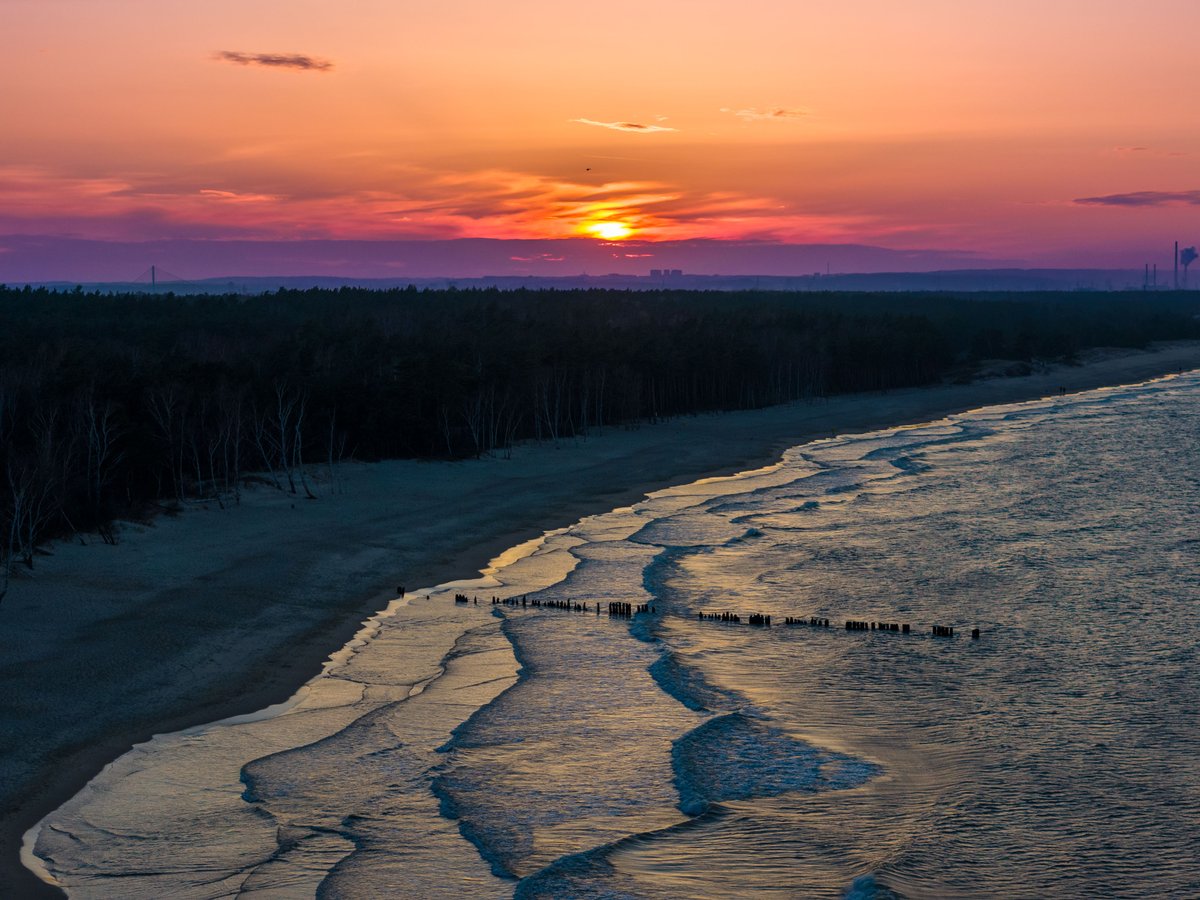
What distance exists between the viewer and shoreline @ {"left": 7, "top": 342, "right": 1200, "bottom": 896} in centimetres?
2995

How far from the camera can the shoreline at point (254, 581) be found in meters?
30.0

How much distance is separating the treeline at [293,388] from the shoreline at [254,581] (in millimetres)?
3469

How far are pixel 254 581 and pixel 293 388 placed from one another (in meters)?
32.8

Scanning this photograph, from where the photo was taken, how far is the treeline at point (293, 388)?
60.3 m

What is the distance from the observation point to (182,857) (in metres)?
22.1

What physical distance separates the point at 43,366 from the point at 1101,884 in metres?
64.2

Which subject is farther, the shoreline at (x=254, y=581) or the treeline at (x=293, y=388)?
the treeline at (x=293, y=388)

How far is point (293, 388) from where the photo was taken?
3007 inches

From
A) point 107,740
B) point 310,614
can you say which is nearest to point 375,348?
point 310,614

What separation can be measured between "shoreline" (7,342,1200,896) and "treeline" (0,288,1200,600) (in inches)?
137

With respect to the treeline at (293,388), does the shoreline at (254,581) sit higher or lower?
lower

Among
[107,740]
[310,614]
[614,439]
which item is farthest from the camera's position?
[614,439]

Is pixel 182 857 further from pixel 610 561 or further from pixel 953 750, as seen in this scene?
pixel 610 561

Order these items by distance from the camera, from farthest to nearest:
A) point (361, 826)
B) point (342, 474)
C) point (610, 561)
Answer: point (342, 474) → point (610, 561) → point (361, 826)
